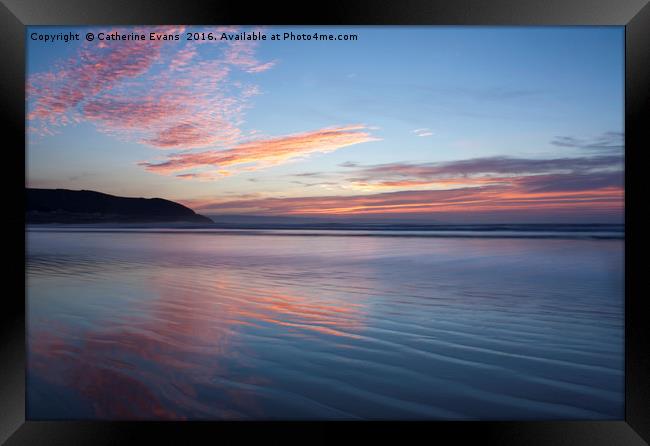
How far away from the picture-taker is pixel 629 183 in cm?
238

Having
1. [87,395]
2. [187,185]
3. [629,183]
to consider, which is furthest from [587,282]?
[187,185]

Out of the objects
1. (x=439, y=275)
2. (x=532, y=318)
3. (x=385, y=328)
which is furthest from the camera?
(x=439, y=275)

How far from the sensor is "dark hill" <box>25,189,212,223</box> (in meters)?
13.2

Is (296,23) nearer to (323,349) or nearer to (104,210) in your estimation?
(323,349)

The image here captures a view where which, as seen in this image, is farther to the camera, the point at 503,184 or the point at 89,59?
the point at 503,184

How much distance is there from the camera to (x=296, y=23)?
2426 mm

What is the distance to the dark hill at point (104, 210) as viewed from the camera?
13.2 meters

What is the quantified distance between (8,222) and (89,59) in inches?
141

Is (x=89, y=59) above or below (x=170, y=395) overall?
above

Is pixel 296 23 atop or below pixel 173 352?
atop

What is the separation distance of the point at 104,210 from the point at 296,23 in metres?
15.7

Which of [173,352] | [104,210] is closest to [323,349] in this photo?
[173,352]

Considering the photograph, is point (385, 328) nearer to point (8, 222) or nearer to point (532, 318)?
point (532, 318)

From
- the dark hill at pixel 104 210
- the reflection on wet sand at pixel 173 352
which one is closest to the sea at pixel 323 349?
the reflection on wet sand at pixel 173 352
